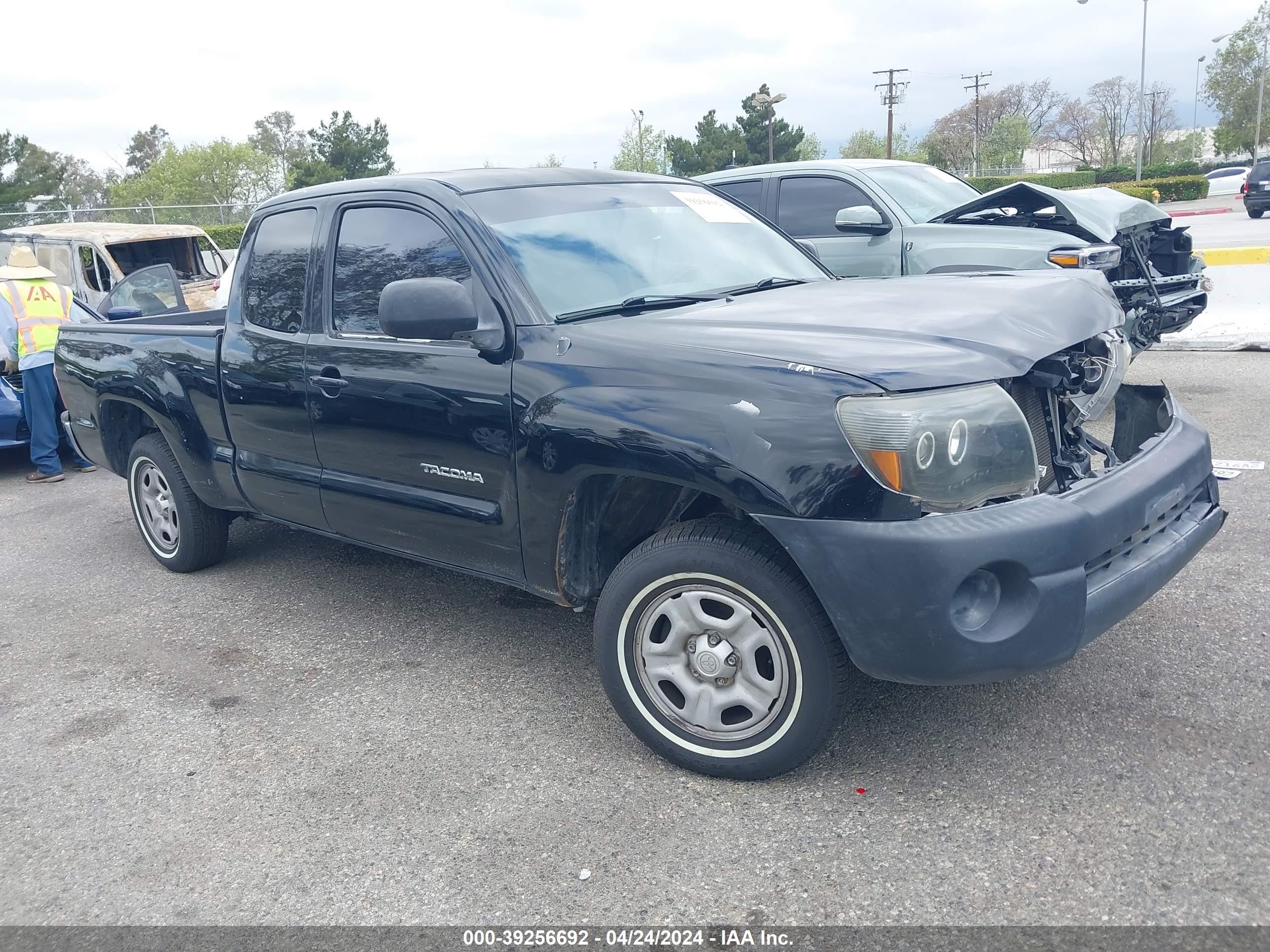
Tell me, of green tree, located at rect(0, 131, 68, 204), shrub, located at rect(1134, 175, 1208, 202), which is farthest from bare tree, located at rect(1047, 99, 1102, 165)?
green tree, located at rect(0, 131, 68, 204)

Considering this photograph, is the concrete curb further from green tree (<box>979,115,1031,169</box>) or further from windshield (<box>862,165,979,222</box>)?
green tree (<box>979,115,1031,169</box>)

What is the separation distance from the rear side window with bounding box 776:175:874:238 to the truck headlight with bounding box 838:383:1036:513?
19.0 feet

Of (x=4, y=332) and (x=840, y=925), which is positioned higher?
(x=4, y=332)

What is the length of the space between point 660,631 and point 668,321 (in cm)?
96

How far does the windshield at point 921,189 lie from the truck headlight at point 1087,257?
1494mm

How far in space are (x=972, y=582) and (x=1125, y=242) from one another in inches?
229

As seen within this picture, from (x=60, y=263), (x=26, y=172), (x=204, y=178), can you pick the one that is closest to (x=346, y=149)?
(x=26, y=172)

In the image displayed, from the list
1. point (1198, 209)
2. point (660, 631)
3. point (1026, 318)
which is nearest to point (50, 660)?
point (660, 631)

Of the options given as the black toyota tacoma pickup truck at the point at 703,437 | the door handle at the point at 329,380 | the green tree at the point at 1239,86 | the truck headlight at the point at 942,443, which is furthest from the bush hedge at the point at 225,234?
the green tree at the point at 1239,86

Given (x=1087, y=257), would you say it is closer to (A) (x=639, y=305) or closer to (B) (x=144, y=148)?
(A) (x=639, y=305)

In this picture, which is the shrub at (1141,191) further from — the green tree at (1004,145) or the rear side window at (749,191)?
the green tree at (1004,145)

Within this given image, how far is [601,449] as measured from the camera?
309cm

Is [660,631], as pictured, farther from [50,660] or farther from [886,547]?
[50,660]

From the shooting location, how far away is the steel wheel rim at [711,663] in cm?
297
